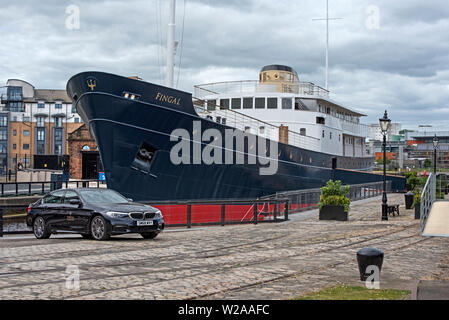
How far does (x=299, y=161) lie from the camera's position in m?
29.0

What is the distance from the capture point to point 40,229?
14.2 m

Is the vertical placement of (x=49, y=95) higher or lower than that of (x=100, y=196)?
higher

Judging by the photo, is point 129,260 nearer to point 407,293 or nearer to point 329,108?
point 407,293

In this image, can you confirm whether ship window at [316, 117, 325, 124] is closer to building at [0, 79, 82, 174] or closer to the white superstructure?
the white superstructure

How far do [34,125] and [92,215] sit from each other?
87266mm

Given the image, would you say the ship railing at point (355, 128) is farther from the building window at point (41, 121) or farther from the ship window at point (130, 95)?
the building window at point (41, 121)

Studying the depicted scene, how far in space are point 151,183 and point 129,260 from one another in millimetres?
10254

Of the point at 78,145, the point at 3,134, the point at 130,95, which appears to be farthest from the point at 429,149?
the point at 130,95

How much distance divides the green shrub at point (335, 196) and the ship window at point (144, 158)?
7.20m

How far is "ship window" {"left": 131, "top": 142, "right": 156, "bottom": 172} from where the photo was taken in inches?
781

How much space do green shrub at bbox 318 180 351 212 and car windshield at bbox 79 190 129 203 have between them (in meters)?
9.51

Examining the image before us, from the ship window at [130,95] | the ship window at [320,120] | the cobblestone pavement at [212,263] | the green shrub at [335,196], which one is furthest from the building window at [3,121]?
the cobblestone pavement at [212,263]

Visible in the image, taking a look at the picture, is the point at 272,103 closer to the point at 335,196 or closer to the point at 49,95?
the point at 335,196
